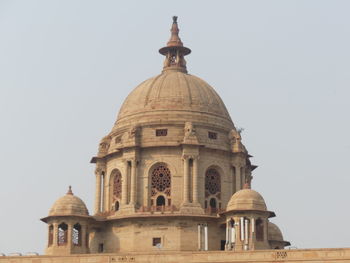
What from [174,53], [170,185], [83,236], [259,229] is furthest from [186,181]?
[174,53]

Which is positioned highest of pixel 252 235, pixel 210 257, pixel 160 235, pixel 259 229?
pixel 259 229

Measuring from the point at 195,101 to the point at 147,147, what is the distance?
5.99 metres

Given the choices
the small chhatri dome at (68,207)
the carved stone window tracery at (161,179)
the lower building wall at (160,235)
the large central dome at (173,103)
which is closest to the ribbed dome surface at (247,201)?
the lower building wall at (160,235)

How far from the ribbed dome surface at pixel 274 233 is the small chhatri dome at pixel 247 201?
9803 mm

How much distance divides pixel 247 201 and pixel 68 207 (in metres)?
13.8

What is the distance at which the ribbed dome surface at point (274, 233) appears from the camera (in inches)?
3344

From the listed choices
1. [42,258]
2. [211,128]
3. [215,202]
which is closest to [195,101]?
[211,128]

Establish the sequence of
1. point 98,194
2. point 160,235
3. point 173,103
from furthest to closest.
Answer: point 98,194
point 173,103
point 160,235

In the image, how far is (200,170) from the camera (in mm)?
81062

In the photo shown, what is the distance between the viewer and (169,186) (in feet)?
265

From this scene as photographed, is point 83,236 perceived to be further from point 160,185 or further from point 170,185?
point 170,185

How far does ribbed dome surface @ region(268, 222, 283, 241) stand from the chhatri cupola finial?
15845mm

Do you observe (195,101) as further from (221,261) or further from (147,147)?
(221,261)

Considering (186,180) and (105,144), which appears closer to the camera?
(186,180)
